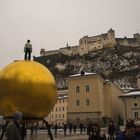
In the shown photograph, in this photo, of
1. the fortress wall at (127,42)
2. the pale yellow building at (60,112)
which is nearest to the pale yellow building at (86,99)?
the pale yellow building at (60,112)

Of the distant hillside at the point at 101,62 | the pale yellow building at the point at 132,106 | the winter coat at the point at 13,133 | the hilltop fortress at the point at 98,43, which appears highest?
the hilltop fortress at the point at 98,43

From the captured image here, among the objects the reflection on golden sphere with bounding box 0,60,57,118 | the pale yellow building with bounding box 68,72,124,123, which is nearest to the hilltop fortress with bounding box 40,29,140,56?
the pale yellow building with bounding box 68,72,124,123

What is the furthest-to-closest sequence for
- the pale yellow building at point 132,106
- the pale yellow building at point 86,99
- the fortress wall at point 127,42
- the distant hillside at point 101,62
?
the fortress wall at point 127,42 < the distant hillside at point 101,62 < the pale yellow building at point 132,106 < the pale yellow building at point 86,99

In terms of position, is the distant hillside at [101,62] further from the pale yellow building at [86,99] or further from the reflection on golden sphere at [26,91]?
the reflection on golden sphere at [26,91]

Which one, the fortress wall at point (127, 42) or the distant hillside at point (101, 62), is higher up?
the fortress wall at point (127, 42)

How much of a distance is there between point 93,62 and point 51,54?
2327 centimetres

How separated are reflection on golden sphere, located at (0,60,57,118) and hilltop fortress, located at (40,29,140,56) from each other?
134879mm

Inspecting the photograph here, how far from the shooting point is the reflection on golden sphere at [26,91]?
8719 millimetres

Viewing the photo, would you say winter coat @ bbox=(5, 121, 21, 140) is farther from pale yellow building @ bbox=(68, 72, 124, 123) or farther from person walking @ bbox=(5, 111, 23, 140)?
pale yellow building @ bbox=(68, 72, 124, 123)

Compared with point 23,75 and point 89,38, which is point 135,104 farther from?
point 89,38

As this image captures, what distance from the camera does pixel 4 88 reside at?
29.4 feet

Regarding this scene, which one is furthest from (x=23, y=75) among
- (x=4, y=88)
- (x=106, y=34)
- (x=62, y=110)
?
(x=106, y=34)

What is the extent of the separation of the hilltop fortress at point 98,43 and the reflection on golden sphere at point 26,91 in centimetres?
13488

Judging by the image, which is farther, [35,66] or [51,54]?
[51,54]
